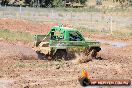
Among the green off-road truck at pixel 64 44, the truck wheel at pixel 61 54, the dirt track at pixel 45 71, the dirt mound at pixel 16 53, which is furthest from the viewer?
the dirt mound at pixel 16 53

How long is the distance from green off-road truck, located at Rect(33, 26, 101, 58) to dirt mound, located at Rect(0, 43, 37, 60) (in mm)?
798

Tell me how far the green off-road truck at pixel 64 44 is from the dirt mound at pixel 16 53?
Answer: 2.62 ft

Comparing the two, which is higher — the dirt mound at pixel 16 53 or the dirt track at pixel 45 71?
the dirt track at pixel 45 71

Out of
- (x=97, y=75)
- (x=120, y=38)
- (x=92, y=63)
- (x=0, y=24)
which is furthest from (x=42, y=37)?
(x=0, y=24)

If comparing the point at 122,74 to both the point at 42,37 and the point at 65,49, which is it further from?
the point at 42,37

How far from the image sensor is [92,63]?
705 inches

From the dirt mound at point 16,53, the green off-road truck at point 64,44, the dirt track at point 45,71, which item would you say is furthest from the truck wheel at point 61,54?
the dirt mound at point 16,53

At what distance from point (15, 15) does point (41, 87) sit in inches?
1541

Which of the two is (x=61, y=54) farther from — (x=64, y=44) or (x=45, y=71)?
(x=45, y=71)

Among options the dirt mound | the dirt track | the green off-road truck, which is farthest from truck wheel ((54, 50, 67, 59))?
the dirt mound

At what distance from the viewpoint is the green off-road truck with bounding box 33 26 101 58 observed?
18.1m

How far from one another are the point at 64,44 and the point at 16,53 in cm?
327

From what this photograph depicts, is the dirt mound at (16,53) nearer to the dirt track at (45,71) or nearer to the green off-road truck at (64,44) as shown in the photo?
the dirt track at (45,71)

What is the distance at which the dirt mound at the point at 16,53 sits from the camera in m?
19.0
